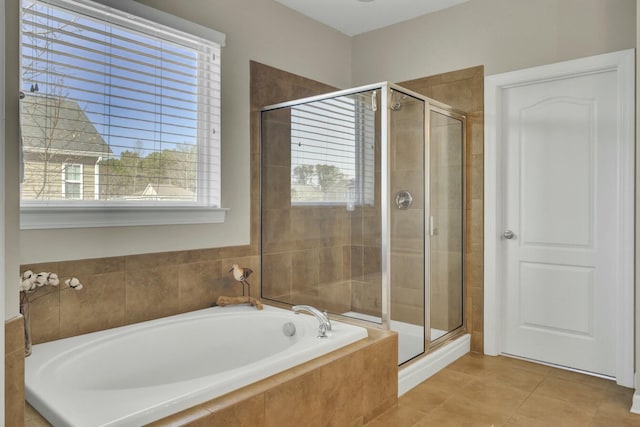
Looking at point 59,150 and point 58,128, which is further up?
point 58,128

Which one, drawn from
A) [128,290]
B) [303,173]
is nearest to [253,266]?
[303,173]

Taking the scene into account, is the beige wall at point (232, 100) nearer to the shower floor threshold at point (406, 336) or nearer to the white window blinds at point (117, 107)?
the white window blinds at point (117, 107)

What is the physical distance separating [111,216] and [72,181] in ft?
0.81

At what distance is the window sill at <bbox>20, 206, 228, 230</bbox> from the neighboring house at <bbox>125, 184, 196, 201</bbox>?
86 millimetres

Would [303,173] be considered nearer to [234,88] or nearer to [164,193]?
[234,88]

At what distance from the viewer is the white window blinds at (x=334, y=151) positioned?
2.62 m

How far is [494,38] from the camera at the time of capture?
10.1 feet

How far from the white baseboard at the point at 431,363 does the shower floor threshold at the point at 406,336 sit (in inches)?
2.1

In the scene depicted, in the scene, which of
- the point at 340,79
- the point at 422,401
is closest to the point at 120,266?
the point at 422,401

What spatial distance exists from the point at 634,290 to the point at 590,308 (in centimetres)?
29

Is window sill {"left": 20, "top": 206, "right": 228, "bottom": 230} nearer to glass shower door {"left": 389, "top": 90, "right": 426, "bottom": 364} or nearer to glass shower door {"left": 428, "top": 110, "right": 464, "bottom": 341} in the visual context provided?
glass shower door {"left": 389, "top": 90, "right": 426, "bottom": 364}

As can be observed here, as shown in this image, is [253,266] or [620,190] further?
[253,266]

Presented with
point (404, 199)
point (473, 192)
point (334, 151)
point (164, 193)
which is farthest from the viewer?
point (473, 192)

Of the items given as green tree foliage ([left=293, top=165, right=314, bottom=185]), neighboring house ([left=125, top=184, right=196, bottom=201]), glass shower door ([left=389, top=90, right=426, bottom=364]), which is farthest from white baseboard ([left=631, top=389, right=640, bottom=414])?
neighboring house ([left=125, top=184, right=196, bottom=201])
